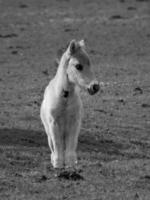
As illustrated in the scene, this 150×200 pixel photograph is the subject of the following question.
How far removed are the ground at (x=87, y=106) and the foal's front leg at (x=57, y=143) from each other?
18 cm

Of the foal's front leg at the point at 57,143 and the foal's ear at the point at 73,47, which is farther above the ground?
the foal's ear at the point at 73,47

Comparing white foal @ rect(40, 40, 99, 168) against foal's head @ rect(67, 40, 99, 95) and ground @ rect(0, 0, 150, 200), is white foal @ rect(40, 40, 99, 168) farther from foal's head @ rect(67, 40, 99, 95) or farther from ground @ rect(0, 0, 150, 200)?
ground @ rect(0, 0, 150, 200)

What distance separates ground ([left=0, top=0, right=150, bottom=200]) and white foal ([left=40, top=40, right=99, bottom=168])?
0.36 meters

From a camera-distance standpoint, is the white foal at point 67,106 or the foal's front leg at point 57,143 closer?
the white foal at point 67,106

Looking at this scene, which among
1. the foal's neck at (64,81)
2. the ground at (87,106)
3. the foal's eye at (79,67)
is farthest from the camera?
the foal's neck at (64,81)

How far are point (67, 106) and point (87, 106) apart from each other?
22.3 feet

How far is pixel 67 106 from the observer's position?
422 inches

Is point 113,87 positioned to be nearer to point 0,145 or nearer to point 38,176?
point 0,145

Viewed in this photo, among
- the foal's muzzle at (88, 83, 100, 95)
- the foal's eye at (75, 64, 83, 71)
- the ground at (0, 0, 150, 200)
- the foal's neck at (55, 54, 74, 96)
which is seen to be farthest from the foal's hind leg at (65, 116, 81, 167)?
the foal's eye at (75, 64, 83, 71)

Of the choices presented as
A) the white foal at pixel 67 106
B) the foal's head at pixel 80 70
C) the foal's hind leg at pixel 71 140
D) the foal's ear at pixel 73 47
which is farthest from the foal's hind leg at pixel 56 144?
the foal's ear at pixel 73 47

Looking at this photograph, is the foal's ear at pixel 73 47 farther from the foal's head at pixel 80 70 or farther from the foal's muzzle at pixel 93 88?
the foal's muzzle at pixel 93 88

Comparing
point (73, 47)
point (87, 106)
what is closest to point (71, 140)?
point (73, 47)

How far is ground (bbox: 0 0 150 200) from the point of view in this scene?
33.5 ft

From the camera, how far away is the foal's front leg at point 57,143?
10805mm
